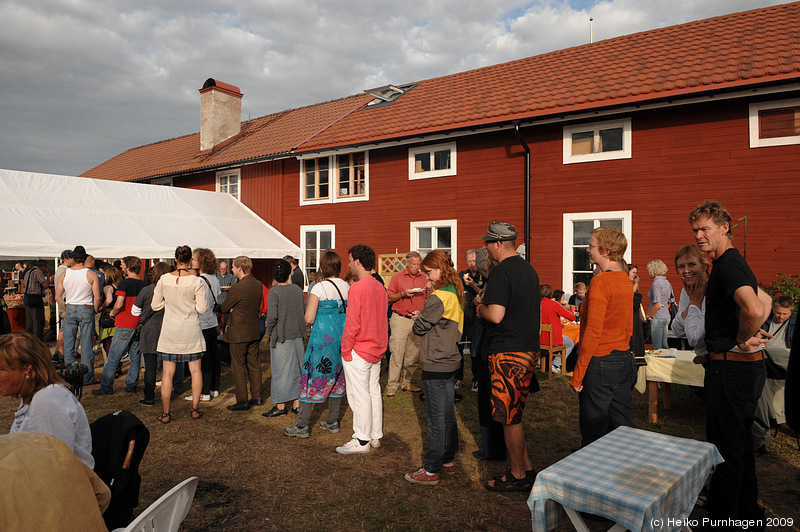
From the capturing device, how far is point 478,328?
21.2 feet

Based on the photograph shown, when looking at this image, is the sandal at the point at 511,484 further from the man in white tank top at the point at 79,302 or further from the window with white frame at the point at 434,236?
the window with white frame at the point at 434,236

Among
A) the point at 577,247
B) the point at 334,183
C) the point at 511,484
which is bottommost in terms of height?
the point at 511,484

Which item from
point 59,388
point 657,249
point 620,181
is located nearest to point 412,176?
point 620,181

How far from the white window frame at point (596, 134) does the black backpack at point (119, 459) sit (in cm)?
1000

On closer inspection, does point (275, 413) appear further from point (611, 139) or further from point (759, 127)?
point (759, 127)

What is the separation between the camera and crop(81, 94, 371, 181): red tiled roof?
16766 millimetres

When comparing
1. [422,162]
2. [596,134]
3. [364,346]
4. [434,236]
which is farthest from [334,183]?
[364,346]

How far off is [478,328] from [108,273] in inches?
239

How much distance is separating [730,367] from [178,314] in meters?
5.32

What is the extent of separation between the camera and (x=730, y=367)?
3016 millimetres

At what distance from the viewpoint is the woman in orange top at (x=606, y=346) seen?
3416 millimetres

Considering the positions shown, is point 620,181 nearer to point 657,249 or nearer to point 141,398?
point 657,249

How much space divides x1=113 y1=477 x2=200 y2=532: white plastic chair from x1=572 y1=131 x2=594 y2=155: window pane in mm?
10181

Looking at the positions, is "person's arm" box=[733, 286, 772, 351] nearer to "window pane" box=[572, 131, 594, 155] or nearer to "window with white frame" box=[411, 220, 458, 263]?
"window pane" box=[572, 131, 594, 155]
